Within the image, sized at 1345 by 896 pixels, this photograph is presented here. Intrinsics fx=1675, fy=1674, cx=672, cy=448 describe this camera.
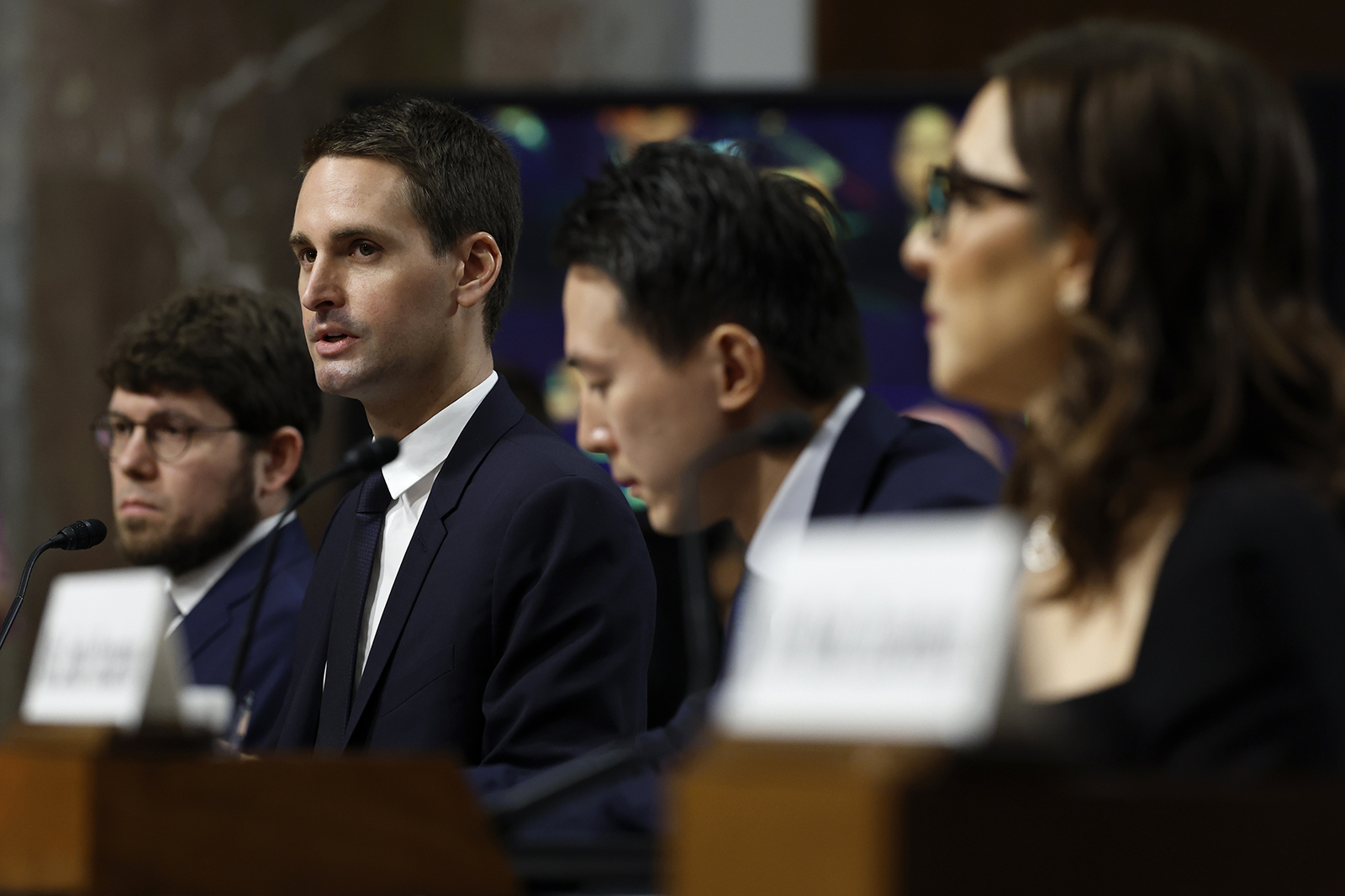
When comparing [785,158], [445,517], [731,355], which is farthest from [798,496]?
[785,158]

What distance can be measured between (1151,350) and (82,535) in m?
1.64

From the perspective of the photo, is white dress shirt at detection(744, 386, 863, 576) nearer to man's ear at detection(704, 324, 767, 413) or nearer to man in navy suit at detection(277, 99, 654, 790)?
man's ear at detection(704, 324, 767, 413)

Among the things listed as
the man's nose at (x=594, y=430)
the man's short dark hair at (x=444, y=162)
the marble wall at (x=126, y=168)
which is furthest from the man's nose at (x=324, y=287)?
the marble wall at (x=126, y=168)

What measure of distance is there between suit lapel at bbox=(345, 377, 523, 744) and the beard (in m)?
0.95

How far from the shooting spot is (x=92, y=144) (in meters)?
4.57

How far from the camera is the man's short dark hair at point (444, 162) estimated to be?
2.27 metres

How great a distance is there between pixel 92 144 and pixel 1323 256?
10.6 feet

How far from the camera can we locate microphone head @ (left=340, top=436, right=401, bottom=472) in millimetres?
1805

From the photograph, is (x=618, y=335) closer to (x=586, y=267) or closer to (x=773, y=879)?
(x=586, y=267)

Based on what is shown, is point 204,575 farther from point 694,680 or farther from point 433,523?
point 694,680

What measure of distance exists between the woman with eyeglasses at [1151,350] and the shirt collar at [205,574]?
1.94m

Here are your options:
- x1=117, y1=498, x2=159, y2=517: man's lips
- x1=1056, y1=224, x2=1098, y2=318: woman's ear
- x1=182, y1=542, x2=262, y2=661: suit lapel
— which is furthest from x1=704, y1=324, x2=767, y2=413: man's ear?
x1=117, y1=498, x2=159, y2=517: man's lips

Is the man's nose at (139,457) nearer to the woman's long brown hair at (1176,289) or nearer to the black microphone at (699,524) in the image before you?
the black microphone at (699,524)

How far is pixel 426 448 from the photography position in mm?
2207
